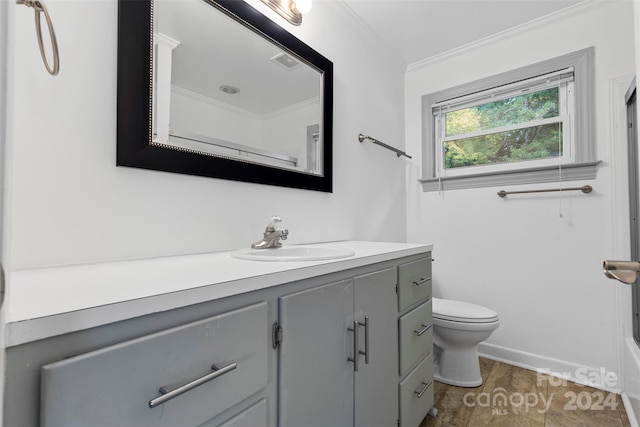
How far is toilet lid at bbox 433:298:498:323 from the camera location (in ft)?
5.73

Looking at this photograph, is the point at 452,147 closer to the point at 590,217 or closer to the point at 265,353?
the point at 590,217

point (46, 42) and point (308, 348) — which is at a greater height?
point (46, 42)

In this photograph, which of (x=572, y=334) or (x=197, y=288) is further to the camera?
(x=572, y=334)

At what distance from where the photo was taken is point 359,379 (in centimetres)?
103

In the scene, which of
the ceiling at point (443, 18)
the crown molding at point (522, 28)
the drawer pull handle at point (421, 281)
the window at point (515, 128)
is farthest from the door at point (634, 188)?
the drawer pull handle at point (421, 281)

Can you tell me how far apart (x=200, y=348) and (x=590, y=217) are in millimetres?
2339

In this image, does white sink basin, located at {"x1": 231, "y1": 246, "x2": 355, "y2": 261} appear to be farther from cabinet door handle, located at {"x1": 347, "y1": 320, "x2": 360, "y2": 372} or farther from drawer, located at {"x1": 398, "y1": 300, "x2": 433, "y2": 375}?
drawer, located at {"x1": 398, "y1": 300, "x2": 433, "y2": 375}

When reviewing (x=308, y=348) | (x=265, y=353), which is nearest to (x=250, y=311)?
(x=265, y=353)

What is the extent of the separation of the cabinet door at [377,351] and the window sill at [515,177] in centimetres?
148

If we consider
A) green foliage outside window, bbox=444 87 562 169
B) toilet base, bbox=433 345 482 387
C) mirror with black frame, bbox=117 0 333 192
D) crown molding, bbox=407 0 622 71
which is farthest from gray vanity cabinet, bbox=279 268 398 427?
crown molding, bbox=407 0 622 71

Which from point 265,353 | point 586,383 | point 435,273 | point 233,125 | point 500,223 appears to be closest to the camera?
point 265,353

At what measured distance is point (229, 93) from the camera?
1.29 metres

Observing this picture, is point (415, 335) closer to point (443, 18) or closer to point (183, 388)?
point (183, 388)

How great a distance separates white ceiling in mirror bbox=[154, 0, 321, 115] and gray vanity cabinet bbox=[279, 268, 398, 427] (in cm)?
92
